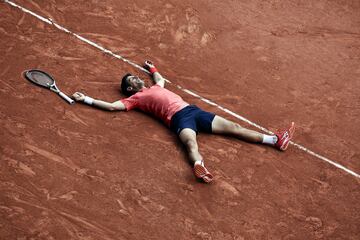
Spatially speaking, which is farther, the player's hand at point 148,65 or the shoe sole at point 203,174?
the player's hand at point 148,65

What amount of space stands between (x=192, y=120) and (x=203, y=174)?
126cm

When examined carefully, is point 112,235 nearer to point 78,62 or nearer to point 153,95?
point 153,95

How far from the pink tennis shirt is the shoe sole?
1299 millimetres

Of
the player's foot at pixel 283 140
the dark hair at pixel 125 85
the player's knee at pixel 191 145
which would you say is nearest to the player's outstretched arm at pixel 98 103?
the dark hair at pixel 125 85

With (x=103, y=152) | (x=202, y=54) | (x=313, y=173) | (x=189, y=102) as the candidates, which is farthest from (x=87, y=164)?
(x=202, y=54)

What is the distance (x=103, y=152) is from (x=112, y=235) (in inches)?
62.5

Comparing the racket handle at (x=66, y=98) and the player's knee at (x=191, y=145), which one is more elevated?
the player's knee at (x=191, y=145)

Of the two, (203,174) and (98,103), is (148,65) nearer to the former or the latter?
(98,103)

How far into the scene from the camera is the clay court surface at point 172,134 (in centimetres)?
698

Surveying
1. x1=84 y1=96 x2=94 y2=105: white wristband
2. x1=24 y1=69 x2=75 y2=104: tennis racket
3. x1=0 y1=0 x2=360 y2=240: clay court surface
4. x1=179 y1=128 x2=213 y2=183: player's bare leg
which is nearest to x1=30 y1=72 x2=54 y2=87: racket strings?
x1=24 y1=69 x2=75 y2=104: tennis racket

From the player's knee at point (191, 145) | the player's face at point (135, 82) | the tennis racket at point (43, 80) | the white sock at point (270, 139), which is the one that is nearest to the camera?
the player's knee at point (191, 145)

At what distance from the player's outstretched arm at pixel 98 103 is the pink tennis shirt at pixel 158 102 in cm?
13

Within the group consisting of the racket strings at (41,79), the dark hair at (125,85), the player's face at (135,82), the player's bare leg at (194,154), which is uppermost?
the player's face at (135,82)

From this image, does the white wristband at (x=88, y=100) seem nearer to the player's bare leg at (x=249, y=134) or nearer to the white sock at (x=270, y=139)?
the player's bare leg at (x=249, y=134)
